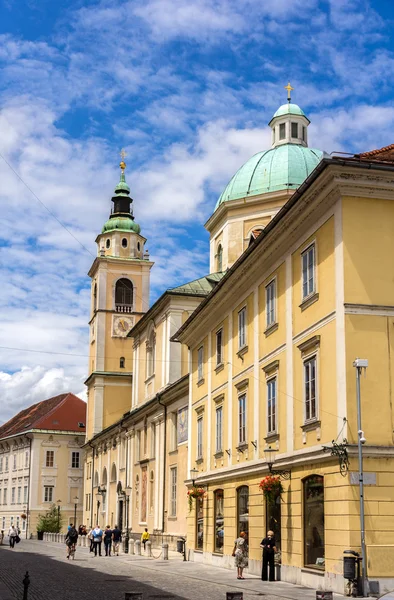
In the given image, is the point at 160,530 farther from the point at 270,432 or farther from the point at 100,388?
the point at 100,388

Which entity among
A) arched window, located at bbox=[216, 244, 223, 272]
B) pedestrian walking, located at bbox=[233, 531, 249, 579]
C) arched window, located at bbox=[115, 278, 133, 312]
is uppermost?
arched window, located at bbox=[115, 278, 133, 312]

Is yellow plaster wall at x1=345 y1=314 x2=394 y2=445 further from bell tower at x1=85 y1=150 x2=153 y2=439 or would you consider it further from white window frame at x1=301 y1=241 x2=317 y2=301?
bell tower at x1=85 y1=150 x2=153 y2=439

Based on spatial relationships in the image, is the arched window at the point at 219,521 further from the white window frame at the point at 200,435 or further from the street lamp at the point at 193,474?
the white window frame at the point at 200,435

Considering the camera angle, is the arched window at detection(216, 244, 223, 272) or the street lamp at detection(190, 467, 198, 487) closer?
the street lamp at detection(190, 467, 198, 487)

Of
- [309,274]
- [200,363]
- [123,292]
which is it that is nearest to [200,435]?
[200,363]

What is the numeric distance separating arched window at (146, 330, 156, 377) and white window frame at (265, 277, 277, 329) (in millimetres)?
26310

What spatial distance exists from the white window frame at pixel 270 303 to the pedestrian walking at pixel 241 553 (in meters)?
6.46

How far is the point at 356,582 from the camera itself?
18484 millimetres

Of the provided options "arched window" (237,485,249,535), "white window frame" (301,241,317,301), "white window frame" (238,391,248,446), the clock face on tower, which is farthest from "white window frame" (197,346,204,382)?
the clock face on tower

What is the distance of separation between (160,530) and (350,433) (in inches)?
1039

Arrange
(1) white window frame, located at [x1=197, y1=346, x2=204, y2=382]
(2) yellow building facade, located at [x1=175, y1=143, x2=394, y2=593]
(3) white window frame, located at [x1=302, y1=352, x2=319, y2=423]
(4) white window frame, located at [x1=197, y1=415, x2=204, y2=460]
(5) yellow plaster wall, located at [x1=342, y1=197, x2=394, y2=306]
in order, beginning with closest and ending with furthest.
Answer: (2) yellow building facade, located at [x1=175, y1=143, x2=394, y2=593] → (5) yellow plaster wall, located at [x1=342, y1=197, x2=394, y2=306] → (3) white window frame, located at [x1=302, y1=352, x2=319, y2=423] → (4) white window frame, located at [x1=197, y1=415, x2=204, y2=460] → (1) white window frame, located at [x1=197, y1=346, x2=204, y2=382]

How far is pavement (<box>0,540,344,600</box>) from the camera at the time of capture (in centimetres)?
1916

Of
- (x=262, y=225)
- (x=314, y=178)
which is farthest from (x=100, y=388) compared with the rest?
(x=314, y=178)

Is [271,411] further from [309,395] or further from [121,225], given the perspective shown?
[121,225]
